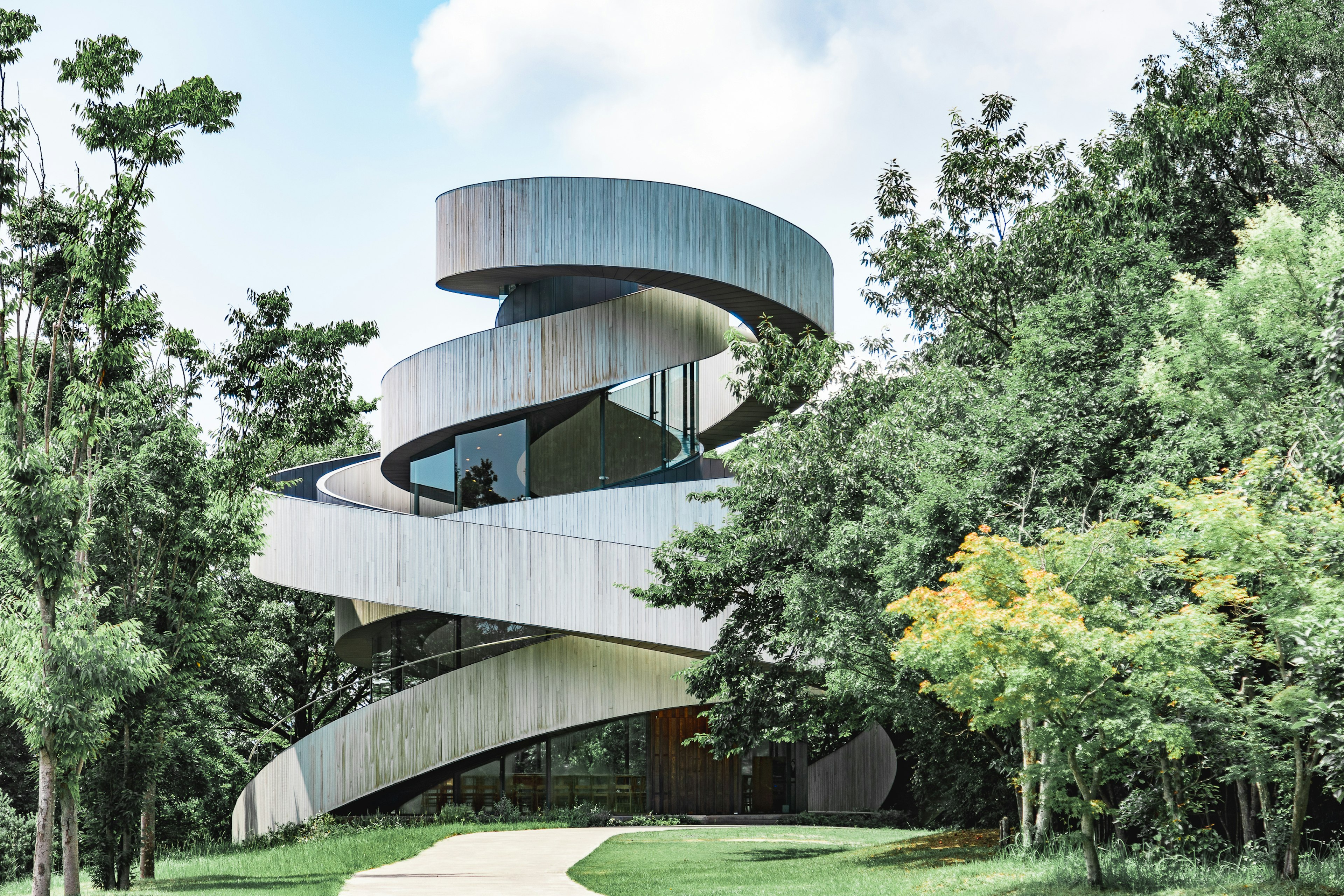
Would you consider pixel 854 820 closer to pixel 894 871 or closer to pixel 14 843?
pixel 894 871

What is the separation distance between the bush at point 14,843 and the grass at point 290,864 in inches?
270

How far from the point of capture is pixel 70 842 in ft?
46.0

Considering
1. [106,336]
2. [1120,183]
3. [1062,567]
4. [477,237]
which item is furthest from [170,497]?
[1120,183]

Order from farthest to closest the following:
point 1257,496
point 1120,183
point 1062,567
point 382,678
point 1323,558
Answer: point 382,678 < point 1120,183 < point 1062,567 < point 1257,496 < point 1323,558

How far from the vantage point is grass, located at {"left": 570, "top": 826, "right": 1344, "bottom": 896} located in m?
11.4

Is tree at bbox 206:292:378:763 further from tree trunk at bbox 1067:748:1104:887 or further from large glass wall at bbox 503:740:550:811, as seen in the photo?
tree trunk at bbox 1067:748:1104:887

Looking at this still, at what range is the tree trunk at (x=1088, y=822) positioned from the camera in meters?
11.4

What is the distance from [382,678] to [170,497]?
13.9m

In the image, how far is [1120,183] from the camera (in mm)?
22781

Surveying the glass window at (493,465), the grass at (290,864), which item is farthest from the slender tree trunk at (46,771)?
the glass window at (493,465)

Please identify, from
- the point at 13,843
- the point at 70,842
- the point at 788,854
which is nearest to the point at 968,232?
the point at 788,854

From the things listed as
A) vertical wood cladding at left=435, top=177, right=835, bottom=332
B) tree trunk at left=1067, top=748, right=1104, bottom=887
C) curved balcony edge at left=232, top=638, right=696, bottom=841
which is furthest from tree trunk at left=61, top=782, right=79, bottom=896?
vertical wood cladding at left=435, top=177, right=835, bottom=332

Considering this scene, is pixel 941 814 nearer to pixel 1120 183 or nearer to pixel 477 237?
pixel 1120 183

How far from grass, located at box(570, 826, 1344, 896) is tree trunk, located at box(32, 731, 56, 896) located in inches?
230
